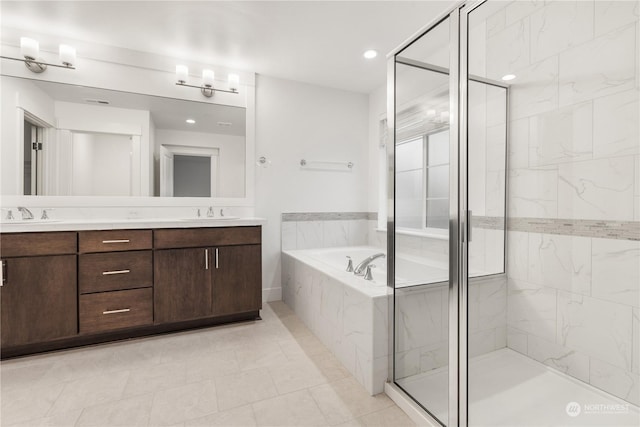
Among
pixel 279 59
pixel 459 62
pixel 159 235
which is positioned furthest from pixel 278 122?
pixel 459 62

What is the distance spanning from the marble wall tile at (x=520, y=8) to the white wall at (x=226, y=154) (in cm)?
235

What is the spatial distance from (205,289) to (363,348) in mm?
1395

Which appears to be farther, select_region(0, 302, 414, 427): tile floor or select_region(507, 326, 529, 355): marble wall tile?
select_region(507, 326, 529, 355): marble wall tile

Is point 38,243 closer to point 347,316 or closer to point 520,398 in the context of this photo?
point 347,316

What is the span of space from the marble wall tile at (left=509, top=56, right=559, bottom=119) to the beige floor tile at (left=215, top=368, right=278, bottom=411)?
2122 millimetres

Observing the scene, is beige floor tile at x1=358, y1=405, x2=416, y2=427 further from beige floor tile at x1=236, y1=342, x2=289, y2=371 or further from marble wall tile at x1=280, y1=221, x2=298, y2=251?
marble wall tile at x1=280, y1=221, x2=298, y2=251

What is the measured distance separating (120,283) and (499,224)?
2582 millimetres

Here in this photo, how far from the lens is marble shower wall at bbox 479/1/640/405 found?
1478mm

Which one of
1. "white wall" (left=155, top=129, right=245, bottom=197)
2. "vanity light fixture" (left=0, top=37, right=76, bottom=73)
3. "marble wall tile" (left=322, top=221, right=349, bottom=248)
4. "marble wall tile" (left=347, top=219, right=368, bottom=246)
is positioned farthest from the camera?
"marble wall tile" (left=347, top=219, right=368, bottom=246)

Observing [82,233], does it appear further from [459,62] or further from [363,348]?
[459,62]

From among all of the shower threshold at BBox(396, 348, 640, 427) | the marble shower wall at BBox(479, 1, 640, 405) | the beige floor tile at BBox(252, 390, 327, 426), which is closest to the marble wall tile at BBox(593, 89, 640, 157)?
the marble shower wall at BBox(479, 1, 640, 405)

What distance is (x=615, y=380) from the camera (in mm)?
1527

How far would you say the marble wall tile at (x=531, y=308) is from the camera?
1.75 metres

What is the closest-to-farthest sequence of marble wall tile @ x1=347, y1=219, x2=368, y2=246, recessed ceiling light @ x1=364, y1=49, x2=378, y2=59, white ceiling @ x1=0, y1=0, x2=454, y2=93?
white ceiling @ x1=0, y1=0, x2=454, y2=93, recessed ceiling light @ x1=364, y1=49, x2=378, y2=59, marble wall tile @ x1=347, y1=219, x2=368, y2=246
